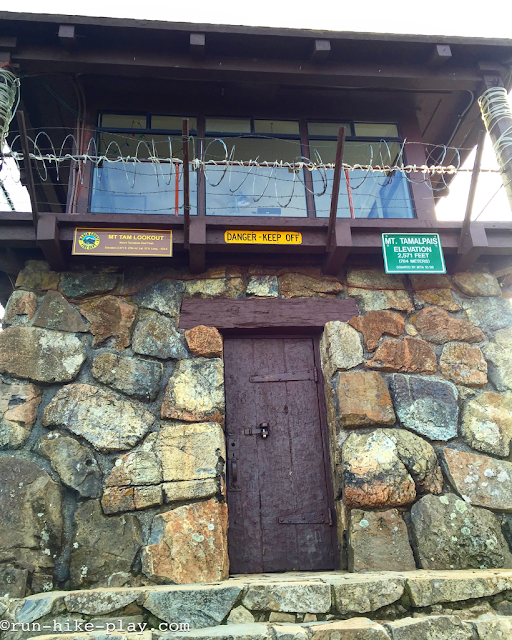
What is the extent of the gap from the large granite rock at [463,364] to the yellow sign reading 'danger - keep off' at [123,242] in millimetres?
2641

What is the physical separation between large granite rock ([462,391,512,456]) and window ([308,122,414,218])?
2.05 m

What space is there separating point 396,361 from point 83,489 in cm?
275

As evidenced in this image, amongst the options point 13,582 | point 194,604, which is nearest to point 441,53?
point 194,604

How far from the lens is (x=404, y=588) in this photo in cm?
285

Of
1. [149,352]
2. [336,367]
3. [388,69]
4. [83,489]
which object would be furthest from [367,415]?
[388,69]

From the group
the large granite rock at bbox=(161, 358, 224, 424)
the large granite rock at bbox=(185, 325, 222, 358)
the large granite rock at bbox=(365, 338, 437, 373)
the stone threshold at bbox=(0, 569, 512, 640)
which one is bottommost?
the stone threshold at bbox=(0, 569, 512, 640)

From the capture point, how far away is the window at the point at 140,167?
470 centimetres

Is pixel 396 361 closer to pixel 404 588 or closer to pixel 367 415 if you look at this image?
pixel 367 415

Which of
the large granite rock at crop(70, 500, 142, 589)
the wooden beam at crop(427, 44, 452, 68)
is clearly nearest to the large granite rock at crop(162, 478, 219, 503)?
the large granite rock at crop(70, 500, 142, 589)

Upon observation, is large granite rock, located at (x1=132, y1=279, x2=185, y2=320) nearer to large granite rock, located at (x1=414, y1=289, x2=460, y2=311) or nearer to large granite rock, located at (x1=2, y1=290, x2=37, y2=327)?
large granite rock, located at (x1=2, y1=290, x2=37, y2=327)

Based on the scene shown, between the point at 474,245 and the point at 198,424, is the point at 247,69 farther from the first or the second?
the point at 198,424

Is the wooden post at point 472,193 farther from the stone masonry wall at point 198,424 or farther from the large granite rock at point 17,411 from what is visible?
the large granite rock at point 17,411

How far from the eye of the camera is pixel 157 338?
4113 mm

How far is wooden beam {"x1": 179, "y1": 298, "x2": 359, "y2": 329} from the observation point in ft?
13.9
